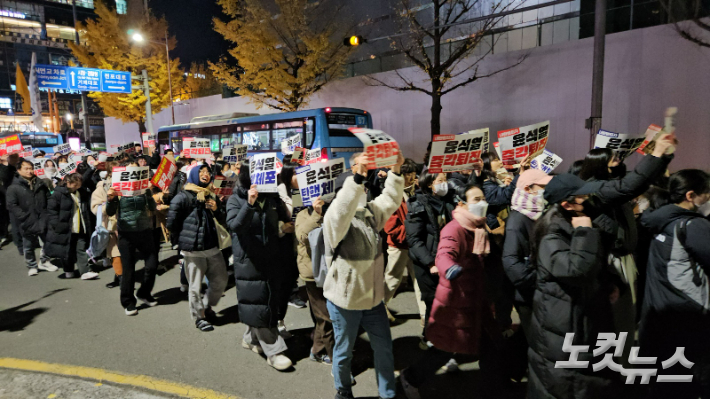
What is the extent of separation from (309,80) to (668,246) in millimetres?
18276

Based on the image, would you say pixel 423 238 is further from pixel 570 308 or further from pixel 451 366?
pixel 570 308

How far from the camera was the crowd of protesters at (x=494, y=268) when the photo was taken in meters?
2.45

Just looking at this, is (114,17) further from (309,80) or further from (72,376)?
(72,376)

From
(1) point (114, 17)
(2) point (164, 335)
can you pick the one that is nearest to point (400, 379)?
(2) point (164, 335)

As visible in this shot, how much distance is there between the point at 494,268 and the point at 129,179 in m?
4.78

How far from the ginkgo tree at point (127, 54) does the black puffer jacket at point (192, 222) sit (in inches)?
974

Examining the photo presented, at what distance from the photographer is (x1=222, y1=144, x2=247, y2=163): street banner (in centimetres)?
868

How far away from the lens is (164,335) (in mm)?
4891

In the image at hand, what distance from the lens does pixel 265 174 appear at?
12.6ft

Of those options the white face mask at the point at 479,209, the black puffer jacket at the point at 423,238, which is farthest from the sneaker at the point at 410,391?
the white face mask at the point at 479,209

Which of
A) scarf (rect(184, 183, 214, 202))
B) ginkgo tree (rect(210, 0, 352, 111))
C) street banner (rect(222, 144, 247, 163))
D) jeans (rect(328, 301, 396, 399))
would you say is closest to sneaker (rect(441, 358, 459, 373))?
jeans (rect(328, 301, 396, 399))

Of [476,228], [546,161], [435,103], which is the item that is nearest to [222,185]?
[476,228]

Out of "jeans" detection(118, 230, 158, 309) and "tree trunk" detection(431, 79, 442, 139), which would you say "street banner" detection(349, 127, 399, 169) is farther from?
"tree trunk" detection(431, 79, 442, 139)

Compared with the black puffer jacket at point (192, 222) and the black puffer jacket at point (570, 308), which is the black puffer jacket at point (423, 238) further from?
the black puffer jacket at point (192, 222)
